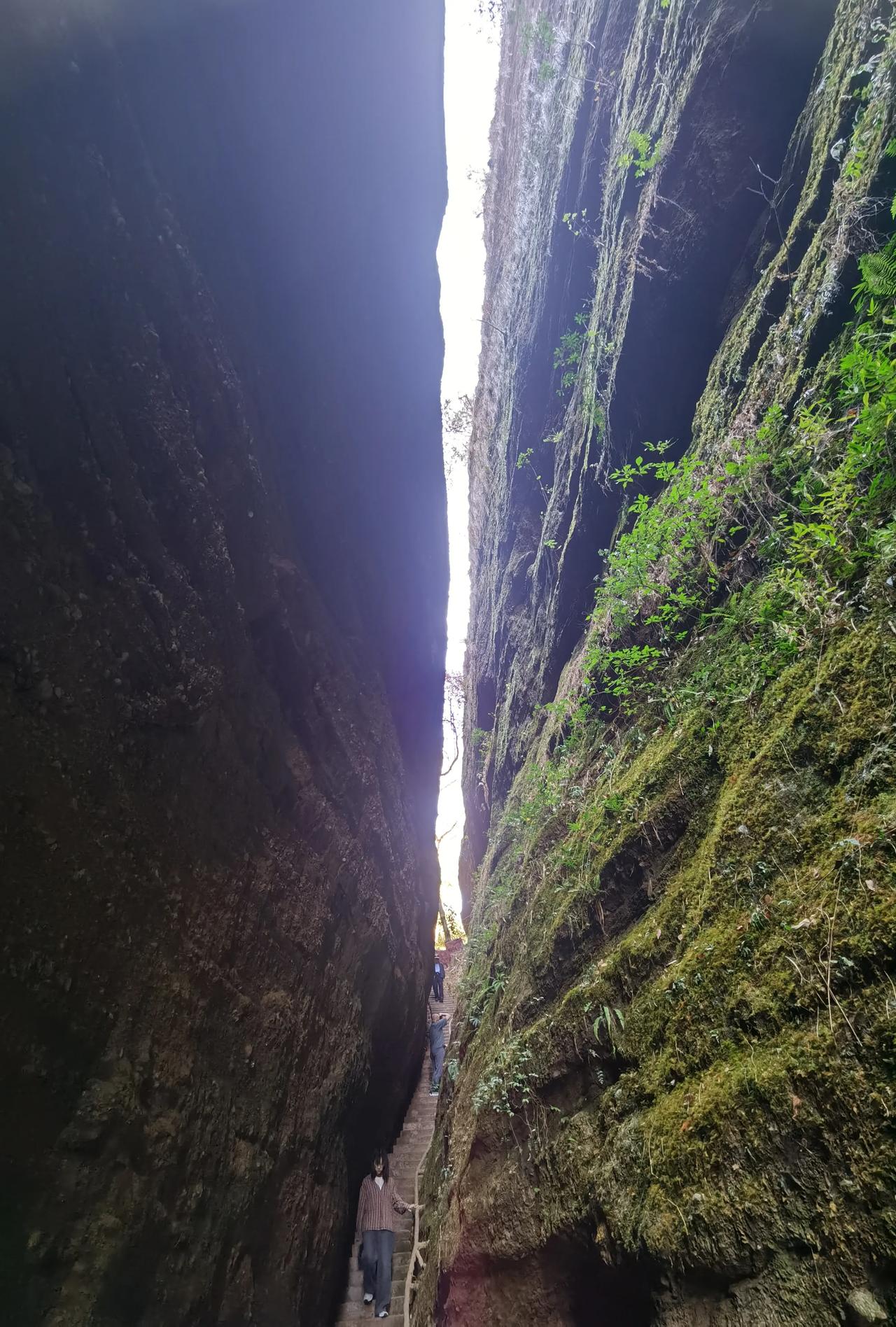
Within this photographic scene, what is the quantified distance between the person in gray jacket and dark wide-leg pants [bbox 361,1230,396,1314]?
15.6ft

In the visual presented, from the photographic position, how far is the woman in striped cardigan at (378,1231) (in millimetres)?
6930

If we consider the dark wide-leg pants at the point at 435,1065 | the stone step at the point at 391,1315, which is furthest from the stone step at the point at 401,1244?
the dark wide-leg pants at the point at 435,1065

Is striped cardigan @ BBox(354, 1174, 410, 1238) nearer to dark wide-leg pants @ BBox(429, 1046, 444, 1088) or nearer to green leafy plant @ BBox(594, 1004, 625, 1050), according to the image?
dark wide-leg pants @ BBox(429, 1046, 444, 1088)

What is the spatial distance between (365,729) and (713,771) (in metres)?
6.43

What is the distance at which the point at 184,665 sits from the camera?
4.22m

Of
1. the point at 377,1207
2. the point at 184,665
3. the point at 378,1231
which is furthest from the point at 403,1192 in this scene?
the point at 184,665

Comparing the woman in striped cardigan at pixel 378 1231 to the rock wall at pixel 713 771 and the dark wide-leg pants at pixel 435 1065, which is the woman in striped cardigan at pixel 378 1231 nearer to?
the rock wall at pixel 713 771

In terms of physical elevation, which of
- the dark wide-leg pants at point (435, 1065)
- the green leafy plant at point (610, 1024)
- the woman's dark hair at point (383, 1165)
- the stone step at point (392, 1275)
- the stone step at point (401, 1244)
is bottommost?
the stone step at point (392, 1275)

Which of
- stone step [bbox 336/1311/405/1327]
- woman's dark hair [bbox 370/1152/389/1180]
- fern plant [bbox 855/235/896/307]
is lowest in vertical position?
stone step [bbox 336/1311/405/1327]

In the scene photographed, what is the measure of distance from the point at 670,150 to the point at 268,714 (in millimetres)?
7218

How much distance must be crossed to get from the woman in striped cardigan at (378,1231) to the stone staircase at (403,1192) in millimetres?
116

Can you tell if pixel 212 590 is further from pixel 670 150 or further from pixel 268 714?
pixel 670 150

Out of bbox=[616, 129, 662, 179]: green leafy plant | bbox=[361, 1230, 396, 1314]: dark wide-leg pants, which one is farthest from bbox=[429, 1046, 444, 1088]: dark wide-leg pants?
bbox=[616, 129, 662, 179]: green leafy plant

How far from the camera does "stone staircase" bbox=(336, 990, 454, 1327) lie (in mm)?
6941
